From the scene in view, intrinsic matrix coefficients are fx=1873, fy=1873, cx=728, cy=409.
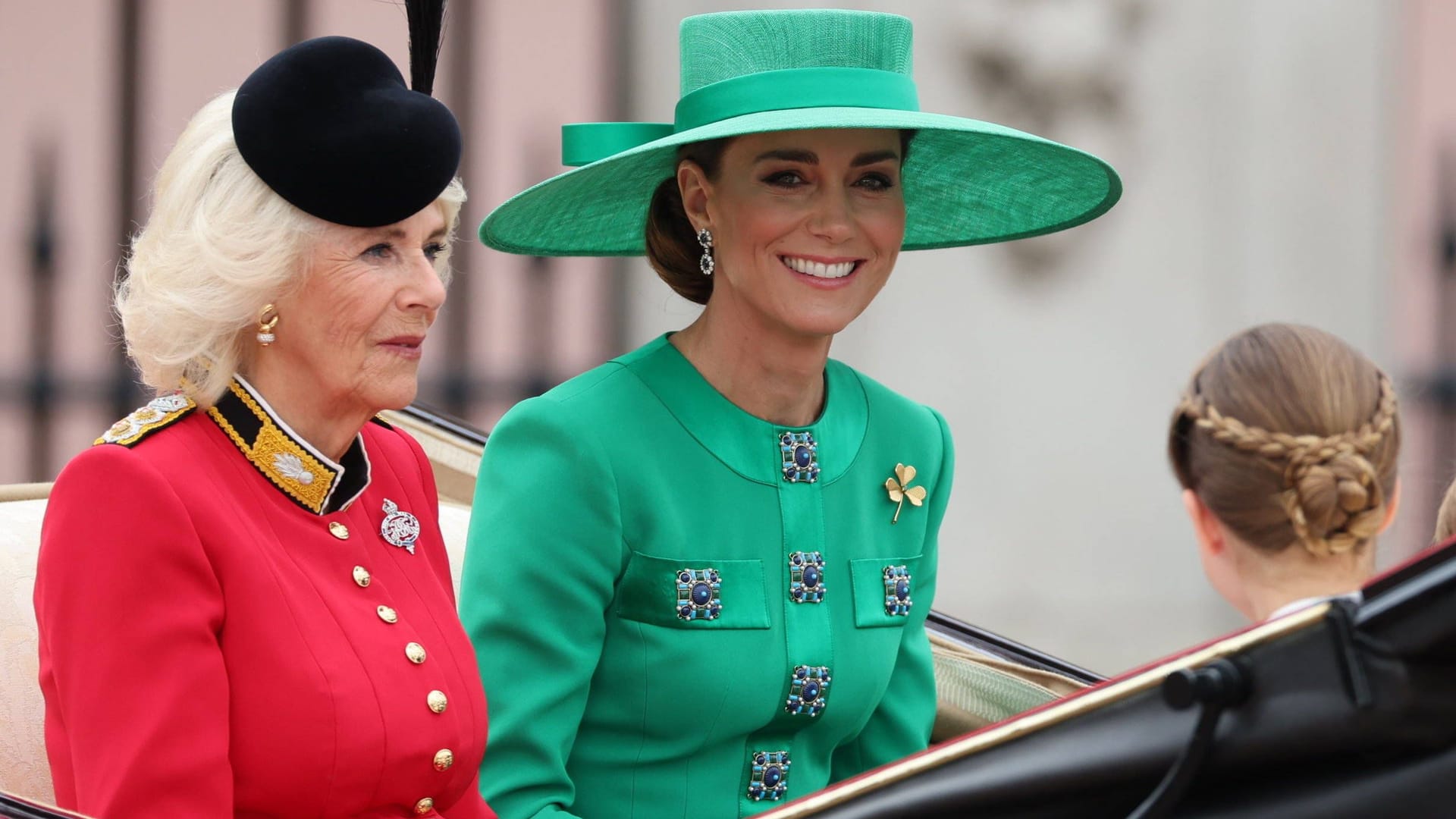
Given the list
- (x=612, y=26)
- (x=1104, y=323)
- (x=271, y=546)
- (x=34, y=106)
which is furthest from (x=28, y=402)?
(x=271, y=546)

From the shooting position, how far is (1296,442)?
1.72 meters

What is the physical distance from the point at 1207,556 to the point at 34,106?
374 cm

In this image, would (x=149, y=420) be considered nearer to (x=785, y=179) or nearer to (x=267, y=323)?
(x=267, y=323)

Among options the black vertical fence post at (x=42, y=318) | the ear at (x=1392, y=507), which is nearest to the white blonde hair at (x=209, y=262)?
the ear at (x=1392, y=507)

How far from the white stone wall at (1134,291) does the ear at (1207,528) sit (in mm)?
3485

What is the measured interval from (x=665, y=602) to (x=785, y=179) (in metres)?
0.53

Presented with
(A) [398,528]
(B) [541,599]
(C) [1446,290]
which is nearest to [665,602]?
(B) [541,599]

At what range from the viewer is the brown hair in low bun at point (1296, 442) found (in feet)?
5.58

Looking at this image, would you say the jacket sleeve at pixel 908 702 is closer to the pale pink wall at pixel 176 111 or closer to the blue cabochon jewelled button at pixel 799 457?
the blue cabochon jewelled button at pixel 799 457

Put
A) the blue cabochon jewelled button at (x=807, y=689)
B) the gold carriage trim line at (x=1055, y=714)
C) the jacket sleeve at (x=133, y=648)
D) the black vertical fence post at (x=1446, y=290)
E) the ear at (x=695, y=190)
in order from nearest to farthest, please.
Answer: the gold carriage trim line at (x=1055, y=714), the jacket sleeve at (x=133, y=648), the blue cabochon jewelled button at (x=807, y=689), the ear at (x=695, y=190), the black vertical fence post at (x=1446, y=290)

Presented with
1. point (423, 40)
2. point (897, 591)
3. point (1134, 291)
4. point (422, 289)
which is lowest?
point (1134, 291)

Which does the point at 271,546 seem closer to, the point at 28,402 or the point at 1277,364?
the point at 1277,364

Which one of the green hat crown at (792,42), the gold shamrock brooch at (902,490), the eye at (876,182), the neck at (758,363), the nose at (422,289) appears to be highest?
the green hat crown at (792,42)

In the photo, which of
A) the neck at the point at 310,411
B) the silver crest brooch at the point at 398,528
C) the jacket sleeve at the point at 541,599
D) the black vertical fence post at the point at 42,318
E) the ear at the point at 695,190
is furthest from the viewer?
the black vertical fence post at the point at 42,318
